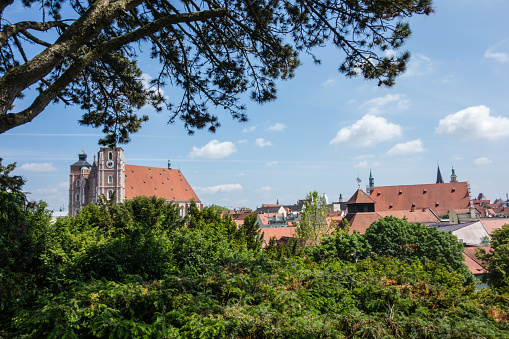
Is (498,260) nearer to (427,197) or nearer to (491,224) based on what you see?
(491,224)

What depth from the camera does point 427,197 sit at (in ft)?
202

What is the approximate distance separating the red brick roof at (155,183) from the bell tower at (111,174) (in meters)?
1.30

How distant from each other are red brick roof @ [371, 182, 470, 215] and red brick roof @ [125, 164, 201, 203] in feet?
125

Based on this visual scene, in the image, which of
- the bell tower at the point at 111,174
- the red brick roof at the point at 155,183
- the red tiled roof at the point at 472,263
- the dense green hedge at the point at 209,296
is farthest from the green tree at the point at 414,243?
the bell tower at the point at 111,174

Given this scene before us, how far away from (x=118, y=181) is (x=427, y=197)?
191ft

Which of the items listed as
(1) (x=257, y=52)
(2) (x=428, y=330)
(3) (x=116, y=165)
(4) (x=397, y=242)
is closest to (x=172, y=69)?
(1) (x=257, y=52)

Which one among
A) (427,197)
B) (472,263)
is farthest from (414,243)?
(427,197)

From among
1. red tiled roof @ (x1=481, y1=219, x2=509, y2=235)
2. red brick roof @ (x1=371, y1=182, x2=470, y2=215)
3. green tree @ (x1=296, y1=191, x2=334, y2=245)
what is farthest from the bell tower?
red tiled roof @ (x1=481, y1=219, x2=509, y2=235)

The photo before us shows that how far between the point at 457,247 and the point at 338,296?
22.1 metres

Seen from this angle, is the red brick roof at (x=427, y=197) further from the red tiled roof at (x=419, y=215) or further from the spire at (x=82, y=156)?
the spire at (x=82, y=156)

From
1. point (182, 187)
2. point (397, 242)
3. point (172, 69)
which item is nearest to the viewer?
point (172, 69)

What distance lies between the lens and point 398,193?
2462 inches

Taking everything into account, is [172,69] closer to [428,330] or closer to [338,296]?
[338,296]

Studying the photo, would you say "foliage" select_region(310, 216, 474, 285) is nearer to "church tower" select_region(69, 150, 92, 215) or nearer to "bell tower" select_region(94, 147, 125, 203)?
"bell tower" select_region(94, 147, 125, 203)
